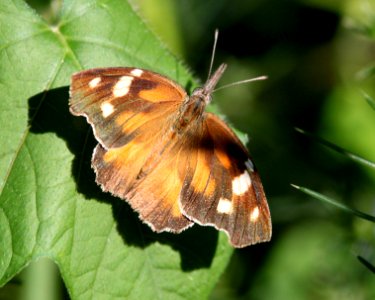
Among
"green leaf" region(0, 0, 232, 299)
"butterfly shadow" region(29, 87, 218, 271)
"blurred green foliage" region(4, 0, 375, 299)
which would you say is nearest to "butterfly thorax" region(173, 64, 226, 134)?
"green leaf" region(0, 0, 232, 299)

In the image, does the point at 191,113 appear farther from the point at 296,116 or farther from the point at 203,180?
the point at 296,116

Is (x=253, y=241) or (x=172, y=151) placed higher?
(x=172, y=151)

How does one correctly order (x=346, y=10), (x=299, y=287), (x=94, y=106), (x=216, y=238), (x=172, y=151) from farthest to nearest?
(x=346, y=10) → (x=299, y=287) → (x=216, y=238) → (x=172, y=151) → (x=94, y=106)

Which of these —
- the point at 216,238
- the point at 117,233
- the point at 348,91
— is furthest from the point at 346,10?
the point at 117,233

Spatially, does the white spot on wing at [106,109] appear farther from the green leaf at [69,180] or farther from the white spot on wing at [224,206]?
the white spot on wing at [224,206]

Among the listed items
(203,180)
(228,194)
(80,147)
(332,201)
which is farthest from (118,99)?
(332,201)

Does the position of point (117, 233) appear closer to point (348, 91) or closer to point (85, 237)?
point (85, 237)
